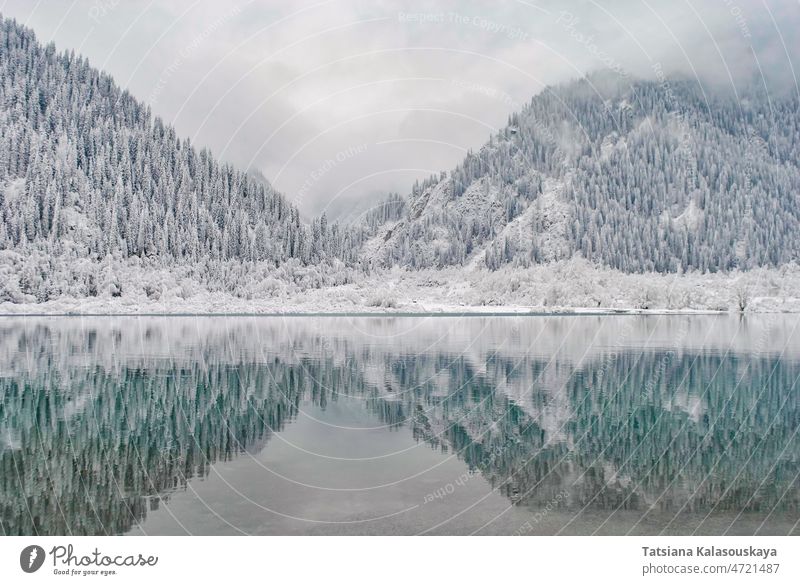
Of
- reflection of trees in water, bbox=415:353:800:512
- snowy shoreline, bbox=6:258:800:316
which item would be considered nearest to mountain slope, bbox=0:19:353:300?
snowy shoreline, bbox=6:258:800:316

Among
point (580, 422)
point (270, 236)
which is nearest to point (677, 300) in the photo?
point (270, 236)

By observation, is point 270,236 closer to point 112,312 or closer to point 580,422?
point 112,312

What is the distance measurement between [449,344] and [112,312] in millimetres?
106244

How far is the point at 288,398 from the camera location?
3481 centimetres

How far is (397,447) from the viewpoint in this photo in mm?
25047
